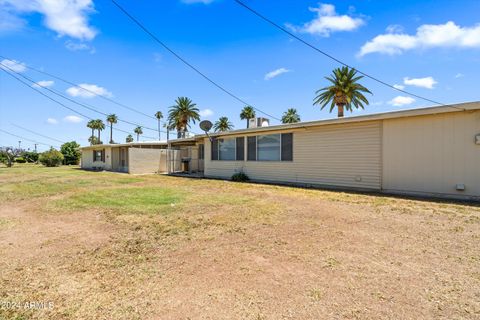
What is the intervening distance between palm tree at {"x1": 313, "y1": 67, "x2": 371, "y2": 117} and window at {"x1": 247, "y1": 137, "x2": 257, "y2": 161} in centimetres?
1400

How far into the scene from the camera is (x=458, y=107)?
733 cm

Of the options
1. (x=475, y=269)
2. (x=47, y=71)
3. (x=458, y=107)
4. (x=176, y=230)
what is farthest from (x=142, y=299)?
(x=47, y=71)

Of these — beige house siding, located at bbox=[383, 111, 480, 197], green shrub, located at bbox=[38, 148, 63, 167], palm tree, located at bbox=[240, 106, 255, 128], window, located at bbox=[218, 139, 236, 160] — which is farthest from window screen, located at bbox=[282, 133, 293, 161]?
green shrub, located at bbox=[38, 148, 63, 167]

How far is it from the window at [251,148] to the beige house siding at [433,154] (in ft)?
19.8

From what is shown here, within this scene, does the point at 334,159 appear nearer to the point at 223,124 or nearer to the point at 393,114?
the point at 393,114

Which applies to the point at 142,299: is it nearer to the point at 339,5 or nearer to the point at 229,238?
the point at 229,238

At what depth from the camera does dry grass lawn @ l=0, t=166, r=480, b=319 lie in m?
2.26

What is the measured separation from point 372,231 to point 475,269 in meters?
1.60

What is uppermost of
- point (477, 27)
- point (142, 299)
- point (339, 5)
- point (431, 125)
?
point (339, 5)

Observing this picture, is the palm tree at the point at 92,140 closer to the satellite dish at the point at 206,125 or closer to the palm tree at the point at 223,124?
the palm tree at the point at 223,124

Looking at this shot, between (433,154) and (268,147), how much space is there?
6.65 meters

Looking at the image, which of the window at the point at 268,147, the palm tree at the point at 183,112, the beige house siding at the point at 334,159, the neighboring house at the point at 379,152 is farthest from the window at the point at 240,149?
the palm tree at the point at 183,112

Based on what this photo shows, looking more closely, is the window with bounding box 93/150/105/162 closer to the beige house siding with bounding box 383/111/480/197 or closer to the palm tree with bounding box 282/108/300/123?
the beige house siding with bounding box 383/111/480/197

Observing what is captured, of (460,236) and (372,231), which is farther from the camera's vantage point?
(372,231)
